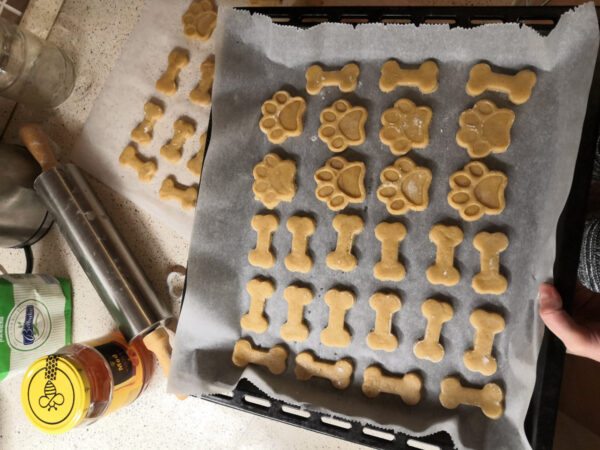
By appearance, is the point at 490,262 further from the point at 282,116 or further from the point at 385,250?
the point at 282,116

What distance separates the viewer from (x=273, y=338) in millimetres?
715

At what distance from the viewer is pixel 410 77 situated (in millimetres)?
646

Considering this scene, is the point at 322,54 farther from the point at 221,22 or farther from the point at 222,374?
the point at 222,374

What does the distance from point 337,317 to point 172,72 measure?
1.69 feet

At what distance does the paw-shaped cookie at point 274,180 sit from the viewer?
691 mm

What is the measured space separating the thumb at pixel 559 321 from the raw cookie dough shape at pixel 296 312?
320 millimetres

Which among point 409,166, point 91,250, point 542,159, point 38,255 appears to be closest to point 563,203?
point 542,159

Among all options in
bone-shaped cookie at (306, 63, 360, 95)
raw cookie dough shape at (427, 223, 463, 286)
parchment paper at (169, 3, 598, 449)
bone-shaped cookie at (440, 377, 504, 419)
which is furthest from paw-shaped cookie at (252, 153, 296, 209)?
bone-shaped cookie at (440, 377, 504, 419)

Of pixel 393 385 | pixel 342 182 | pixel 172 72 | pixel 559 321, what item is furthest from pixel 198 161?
pixel 559 321

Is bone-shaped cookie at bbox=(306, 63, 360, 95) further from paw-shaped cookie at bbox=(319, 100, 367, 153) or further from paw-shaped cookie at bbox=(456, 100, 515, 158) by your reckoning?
paw-shaped cookie at bbox=(456, 100, 515, 158)

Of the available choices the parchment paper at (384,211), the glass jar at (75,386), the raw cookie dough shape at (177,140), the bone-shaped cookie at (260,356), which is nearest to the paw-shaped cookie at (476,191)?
the parchment paper at (384,211)

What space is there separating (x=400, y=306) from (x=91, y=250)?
1.73 feet

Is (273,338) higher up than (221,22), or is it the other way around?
(221,22)

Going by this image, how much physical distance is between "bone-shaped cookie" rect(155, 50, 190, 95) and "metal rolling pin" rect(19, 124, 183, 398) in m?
0.22
